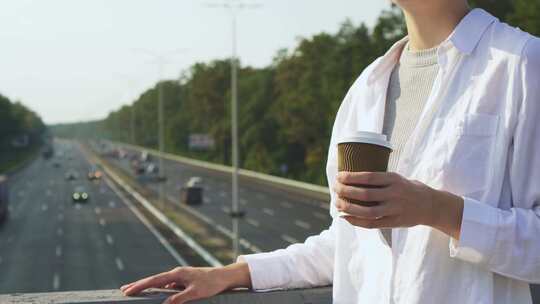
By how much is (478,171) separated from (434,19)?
1.20 feet

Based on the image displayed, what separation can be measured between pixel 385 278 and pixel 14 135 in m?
128

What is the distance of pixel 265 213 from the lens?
1845 inches

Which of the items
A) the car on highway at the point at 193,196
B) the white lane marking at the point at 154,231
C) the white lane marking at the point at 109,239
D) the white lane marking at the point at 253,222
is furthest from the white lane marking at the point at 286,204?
the white lane marking at the point at 109,239

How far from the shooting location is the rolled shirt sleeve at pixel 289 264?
2.25m

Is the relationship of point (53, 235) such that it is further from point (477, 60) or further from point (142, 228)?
point (477, 60)

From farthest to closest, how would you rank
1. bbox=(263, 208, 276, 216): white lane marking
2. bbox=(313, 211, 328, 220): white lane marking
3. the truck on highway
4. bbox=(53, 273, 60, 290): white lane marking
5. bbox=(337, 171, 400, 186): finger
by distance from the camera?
1. the truck on highway
2. bbox=(263, 208, 276, 216): white lane marking
3. bbox=(313, 211, 328, 220): white lane marking
4. bbox=(53, 273, 60, 290): white lane marking
5. bbox=(337, 171, 400, 186): finger

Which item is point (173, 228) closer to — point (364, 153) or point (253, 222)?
point (253, 222)

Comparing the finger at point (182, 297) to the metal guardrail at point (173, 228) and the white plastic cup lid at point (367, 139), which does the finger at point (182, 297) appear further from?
the metal guardrail at point (173, 228)

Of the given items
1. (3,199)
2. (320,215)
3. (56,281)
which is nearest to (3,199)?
(3,199)

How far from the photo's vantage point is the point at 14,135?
124062mm

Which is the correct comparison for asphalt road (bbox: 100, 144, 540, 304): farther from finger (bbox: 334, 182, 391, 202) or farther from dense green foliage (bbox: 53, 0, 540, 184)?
finger (bbox: 334, 182, 391, 202)

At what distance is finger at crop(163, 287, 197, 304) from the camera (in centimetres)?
214

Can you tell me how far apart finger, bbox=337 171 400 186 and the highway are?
3067 cm

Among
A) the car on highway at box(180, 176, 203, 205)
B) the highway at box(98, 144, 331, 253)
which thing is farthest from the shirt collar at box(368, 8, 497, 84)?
the car on highway at box(180, 176, 203, 205)
